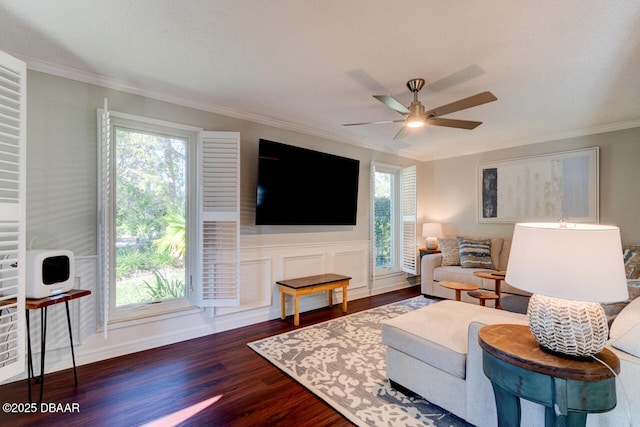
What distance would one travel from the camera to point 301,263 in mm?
4090

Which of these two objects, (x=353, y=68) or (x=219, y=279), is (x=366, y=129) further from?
(x=219, y=279)

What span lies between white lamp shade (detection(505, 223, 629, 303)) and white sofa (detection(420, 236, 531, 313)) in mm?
3113

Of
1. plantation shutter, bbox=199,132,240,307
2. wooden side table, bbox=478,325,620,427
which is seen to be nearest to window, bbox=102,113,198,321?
plantation shutter, bbox=199,132,240,307

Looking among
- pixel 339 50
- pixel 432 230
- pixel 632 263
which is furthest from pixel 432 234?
pixel 339 50

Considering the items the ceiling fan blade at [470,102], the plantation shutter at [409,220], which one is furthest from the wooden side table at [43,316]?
the plantation shutter at [409,220]

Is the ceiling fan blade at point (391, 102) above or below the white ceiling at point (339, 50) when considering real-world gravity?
below

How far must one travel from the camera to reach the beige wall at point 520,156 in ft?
12.5

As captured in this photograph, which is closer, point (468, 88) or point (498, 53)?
point (498, 53)

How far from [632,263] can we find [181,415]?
474 centimetres

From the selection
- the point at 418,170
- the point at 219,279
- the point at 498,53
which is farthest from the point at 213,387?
the point at 418,170

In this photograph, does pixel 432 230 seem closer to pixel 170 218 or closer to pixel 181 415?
pixel 170 218

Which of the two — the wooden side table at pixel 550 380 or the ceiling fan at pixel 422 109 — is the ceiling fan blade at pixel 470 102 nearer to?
the ceiling fan at pixel 422 109

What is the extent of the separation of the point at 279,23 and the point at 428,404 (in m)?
2.73

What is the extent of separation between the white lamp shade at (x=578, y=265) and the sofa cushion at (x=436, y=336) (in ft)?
2.58
